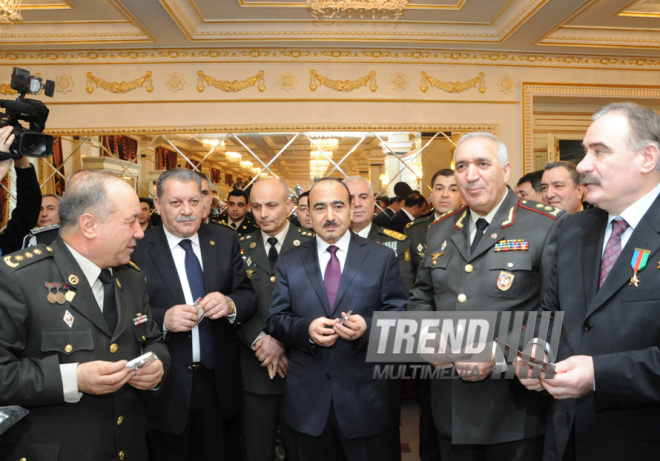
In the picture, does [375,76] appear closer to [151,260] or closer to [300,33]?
[300,33]

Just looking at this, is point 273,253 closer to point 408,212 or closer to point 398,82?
point 408,212

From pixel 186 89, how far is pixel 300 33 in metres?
1.70

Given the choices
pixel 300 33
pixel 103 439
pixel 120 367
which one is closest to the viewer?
pixel 120 367

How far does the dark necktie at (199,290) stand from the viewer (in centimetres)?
245

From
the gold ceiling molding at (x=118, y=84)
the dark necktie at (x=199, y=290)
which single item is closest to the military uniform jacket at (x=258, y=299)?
the dark necktie at (x=199, y=290)

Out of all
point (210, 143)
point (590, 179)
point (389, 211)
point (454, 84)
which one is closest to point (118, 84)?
point (210, 143)

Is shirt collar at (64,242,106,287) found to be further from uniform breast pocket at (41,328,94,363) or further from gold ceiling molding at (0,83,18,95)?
gold ceiling molding at (0,83,18,95)

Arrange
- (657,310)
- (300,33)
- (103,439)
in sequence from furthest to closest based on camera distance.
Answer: (300,33) → (103,439) → (657,310)

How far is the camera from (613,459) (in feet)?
4.77

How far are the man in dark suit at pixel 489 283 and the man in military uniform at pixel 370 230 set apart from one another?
125 cm

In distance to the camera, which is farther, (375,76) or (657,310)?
(375,76)

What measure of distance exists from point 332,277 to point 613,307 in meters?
1.17

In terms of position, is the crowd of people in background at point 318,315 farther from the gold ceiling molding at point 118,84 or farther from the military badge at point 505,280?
the gold ceiling molding at point 118,84

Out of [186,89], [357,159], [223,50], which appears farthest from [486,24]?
[186,89]
